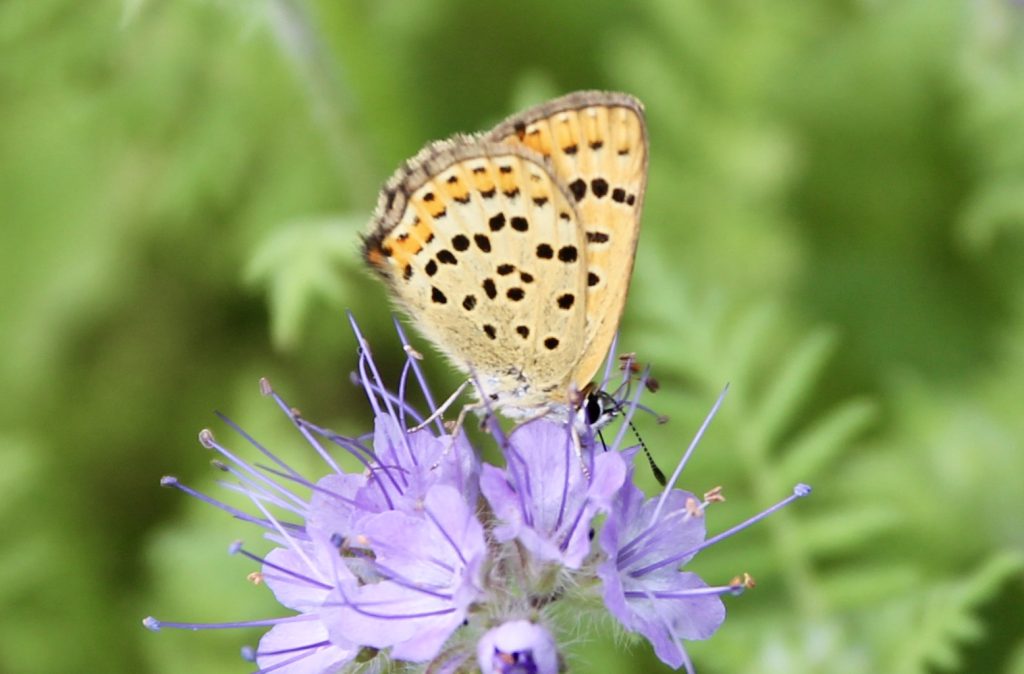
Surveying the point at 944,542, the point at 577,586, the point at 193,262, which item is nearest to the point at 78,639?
the point at 193,262

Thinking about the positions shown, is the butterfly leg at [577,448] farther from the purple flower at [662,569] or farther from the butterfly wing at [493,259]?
the butterfly wing at [493,259]

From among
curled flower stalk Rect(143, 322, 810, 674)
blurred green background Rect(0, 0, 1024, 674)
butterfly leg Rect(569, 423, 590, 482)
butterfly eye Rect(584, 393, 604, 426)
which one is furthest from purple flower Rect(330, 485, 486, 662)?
blurred green background Rect(0, 0, 1024, 674)

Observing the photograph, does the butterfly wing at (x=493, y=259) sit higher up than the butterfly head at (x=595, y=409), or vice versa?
the butterfly wing at (x=493, y=259)

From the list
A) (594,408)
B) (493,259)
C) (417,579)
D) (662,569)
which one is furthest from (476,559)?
(493,259)

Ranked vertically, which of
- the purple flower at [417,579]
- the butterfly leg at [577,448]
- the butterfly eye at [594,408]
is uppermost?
the butterfly eye at [594,408]

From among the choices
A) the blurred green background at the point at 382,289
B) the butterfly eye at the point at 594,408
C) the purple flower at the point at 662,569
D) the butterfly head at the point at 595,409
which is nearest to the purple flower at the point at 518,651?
the purple flower at the point at 662,569

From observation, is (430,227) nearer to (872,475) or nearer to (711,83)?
(872,475)

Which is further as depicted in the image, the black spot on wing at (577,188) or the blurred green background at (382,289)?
the blurred green background at (382,289)
